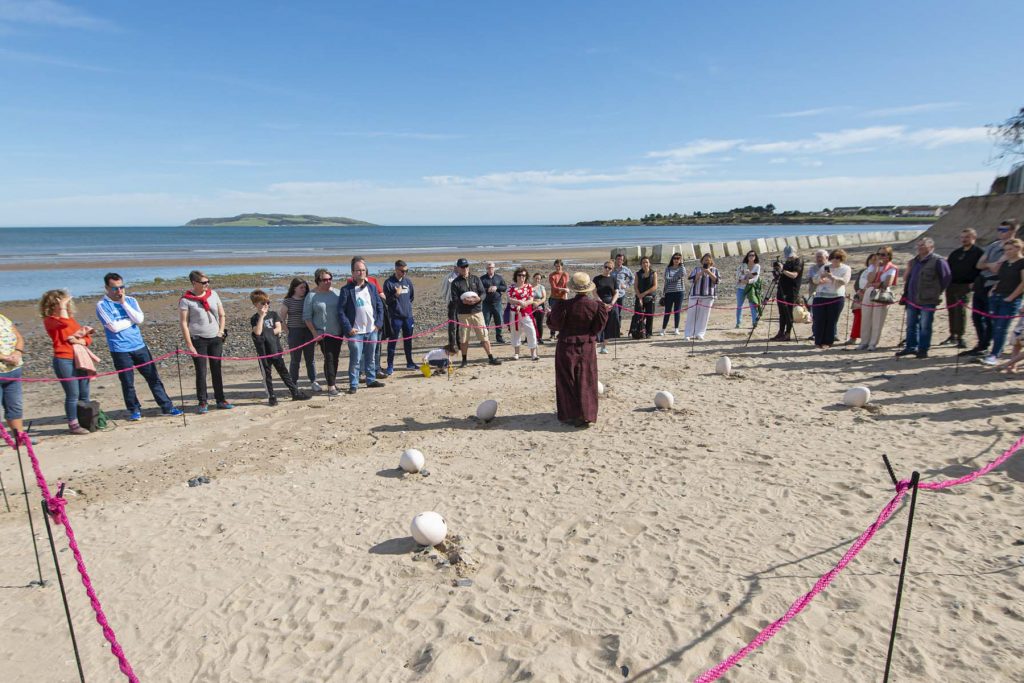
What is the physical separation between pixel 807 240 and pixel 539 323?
1831 inches

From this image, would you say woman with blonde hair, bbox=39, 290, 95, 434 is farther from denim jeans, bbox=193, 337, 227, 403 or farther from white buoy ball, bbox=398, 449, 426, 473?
white buoy ball, bbox=398, 449, 426, 473

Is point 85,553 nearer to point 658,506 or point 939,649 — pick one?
point 658,506

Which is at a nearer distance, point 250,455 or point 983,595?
point 983,595

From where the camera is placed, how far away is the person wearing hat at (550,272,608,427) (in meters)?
7.18

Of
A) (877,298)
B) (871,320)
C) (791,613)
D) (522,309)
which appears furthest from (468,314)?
(791,613)

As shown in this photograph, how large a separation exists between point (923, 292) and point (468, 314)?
762cm

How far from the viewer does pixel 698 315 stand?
12.4 metres

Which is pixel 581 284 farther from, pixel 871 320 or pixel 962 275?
pixel 962 275

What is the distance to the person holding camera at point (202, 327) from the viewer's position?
27.4ft

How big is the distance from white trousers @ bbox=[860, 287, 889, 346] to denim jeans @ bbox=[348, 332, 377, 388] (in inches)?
353

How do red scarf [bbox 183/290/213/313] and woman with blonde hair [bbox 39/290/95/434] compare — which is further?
red scarf [bbox 183/290/213/313]

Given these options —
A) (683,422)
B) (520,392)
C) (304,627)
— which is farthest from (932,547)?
(520,392)

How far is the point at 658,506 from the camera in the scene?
16.7 ft

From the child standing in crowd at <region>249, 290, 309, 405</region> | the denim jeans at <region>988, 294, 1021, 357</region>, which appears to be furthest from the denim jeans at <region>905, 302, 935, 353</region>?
the child standing in crowd at <region>249, 290, 309, 405</region>
